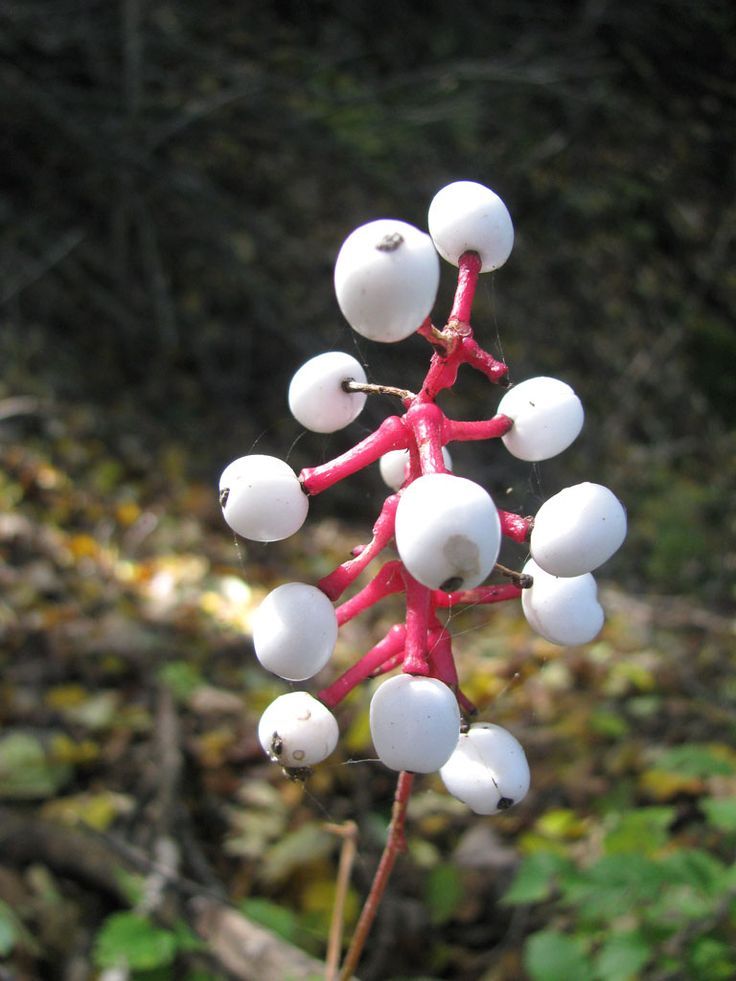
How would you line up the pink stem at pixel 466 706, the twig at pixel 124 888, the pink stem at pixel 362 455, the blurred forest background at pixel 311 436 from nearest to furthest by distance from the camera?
the pink stem at pixel 362 455
the pink stem at pixel 466 706
the twig at pixel 124 888
the blurred forest background at pixel 311 436

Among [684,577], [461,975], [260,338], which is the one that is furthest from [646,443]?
[461,975]

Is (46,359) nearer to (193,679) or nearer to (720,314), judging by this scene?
(193,679)

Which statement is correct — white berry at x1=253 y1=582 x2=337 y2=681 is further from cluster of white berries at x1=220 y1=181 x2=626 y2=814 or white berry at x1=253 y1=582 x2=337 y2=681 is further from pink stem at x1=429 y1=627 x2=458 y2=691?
pink stem at x1=429 y1=627 x2=458 y2=691

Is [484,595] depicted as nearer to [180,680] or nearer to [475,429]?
[475,429]

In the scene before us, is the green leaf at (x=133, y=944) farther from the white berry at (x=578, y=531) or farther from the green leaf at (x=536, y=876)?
the white berry at (x=578, y=531)

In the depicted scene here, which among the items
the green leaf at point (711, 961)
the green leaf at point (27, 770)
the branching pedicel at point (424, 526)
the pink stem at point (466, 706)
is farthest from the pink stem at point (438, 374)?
the green leaf at point (27, 770)
